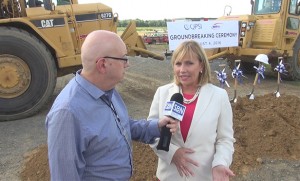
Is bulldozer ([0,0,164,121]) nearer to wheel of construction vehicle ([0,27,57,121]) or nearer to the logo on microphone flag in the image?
wheel of construction vehicle ([0,27,57,121])

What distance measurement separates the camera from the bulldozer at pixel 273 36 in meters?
10.6

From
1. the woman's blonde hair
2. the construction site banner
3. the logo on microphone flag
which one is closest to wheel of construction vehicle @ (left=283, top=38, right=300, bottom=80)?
the construction site banner

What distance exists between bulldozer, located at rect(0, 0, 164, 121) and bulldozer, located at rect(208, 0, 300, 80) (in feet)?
15.5

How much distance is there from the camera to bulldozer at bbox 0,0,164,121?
6766 mm

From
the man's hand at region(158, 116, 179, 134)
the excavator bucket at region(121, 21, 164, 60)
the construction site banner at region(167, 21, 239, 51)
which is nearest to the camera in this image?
the man's hand at region(158, 116, 179, 134)

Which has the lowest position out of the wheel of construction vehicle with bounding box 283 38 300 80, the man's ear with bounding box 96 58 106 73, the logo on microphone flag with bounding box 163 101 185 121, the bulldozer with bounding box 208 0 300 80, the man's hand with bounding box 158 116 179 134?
the wheel of construction vehicle with bounding box 283 38 300 80

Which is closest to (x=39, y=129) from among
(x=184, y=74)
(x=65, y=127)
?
(x=184, y=74)

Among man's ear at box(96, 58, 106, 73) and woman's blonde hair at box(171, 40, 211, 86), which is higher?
man's ear at box(96, 58, 106, 73)

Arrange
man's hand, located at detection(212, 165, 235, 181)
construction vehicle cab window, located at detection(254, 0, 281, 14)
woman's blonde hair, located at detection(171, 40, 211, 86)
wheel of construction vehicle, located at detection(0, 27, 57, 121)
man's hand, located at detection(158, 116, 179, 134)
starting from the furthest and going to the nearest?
construction vehicle cab window, located at detection(254, 0, 281, 14)
wheel of construction vehicle, located at detection(0, 27, 57, 121)
woman's blonde hair, located at detection(171, 40, 211, 86)
man's hand, located at detection(212, 165, 235, 181)
man's hand, located at detection(158, 116, 179, 134)

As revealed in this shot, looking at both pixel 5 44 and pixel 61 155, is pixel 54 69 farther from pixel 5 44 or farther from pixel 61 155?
pixel 61 155

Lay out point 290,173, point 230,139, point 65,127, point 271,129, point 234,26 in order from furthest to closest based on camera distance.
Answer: point 234,26 → point 271,129 → point 290,173 → point 230,139 → point 65,127

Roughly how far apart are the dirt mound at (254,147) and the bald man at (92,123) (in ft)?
7.57

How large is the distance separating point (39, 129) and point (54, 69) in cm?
143

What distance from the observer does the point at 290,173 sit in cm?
428
